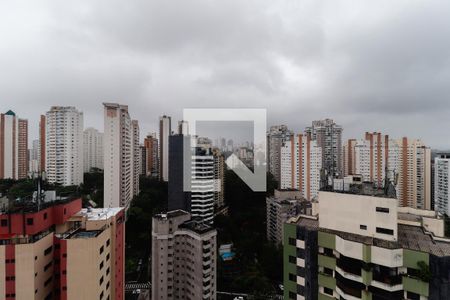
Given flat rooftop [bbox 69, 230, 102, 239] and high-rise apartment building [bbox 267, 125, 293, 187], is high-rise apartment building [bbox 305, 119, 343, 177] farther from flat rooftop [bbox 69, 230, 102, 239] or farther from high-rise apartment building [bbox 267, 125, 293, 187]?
flat rooftop [bbox 69, 230, 102, 239]

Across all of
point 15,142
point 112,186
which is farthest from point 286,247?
point 15,142

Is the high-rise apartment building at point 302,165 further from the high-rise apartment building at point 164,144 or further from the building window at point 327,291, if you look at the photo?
the building window at point 327,291

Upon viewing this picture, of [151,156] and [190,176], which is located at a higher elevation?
[151,156]

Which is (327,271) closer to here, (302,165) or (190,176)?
(190,176)

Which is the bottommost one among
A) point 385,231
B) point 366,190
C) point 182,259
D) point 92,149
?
point 182,259

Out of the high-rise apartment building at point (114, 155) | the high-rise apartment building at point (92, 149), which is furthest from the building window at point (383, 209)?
the high-rise apartment building at point (92, 149)

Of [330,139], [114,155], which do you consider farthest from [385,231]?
[330,139]
